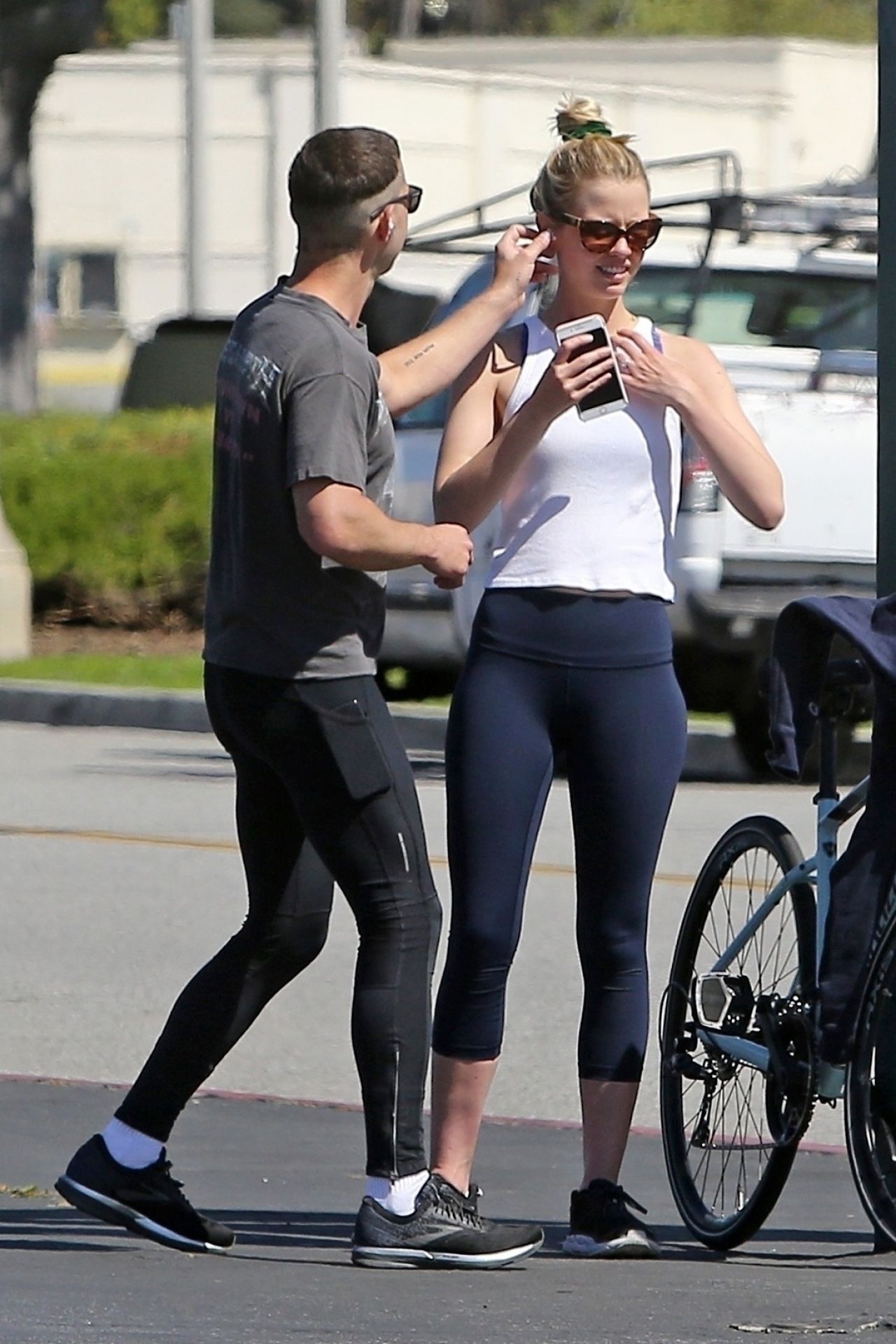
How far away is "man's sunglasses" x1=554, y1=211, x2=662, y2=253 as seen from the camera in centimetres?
494

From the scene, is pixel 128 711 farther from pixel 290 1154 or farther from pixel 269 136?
pixel 269 136

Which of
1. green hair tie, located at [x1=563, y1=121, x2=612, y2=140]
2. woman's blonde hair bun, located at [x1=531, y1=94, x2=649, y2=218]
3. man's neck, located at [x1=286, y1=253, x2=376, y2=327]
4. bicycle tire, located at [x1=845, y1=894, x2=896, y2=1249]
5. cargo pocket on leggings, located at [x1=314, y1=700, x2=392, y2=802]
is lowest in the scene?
bicycle tire, located at [x1=845, y1=894, x2=896, y2=1249]

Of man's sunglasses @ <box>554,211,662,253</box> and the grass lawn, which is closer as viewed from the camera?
man's sunglasses @ <box>554,211,662,253</box>

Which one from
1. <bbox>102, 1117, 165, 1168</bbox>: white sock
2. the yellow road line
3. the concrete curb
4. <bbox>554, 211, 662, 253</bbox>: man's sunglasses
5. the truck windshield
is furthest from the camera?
the concrete curb

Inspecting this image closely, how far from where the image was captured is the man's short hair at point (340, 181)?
190 inches

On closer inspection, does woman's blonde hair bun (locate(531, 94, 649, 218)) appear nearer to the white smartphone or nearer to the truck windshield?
the white smartphone

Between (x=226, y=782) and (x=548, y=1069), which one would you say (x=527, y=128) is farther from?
(x=548, y=1069)

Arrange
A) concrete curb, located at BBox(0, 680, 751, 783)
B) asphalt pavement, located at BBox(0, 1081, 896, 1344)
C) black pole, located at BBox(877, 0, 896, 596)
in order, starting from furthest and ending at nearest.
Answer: concrete curb, located at BBox(0, 680, 751, 783) < black pole, located at BBox(877, 0, 896, 596) < asphalt pavement, located at BBox(0, 1081, 896, 1344)

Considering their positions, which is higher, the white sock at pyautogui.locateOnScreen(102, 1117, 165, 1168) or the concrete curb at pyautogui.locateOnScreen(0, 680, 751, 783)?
the white sock at pyautogui.locateOnScreen(102, 1117, 165, 1168)

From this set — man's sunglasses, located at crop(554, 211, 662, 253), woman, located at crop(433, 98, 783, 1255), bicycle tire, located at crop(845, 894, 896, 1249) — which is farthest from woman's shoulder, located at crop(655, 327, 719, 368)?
bicycle tire, located at crop(845, 894, 896, 1249)

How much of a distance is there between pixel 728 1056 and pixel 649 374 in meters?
1.20

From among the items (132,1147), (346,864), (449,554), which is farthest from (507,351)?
(132,1147)

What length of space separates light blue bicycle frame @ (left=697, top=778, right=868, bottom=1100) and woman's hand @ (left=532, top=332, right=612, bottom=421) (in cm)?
79

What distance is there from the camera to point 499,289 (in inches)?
195
